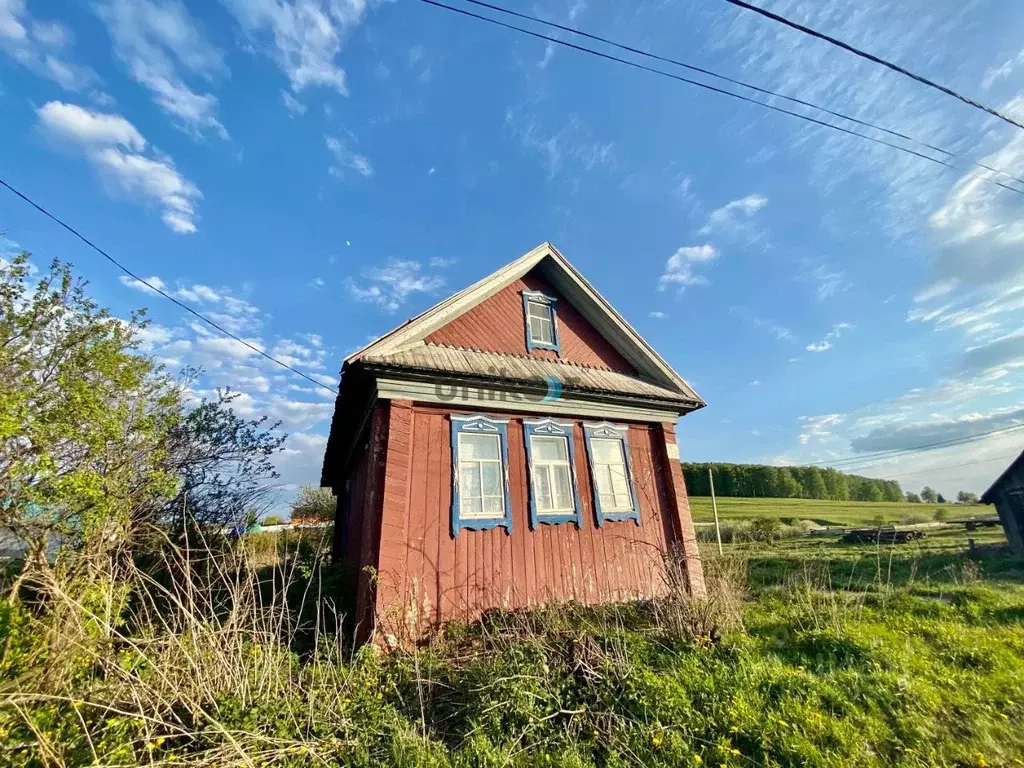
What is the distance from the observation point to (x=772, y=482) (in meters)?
58.6

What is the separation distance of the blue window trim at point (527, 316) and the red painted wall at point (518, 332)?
0.08 meters

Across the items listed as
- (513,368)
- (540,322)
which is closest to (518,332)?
(540,322)

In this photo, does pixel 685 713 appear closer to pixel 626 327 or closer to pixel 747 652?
pixel 747 652

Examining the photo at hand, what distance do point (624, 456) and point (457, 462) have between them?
149 inches

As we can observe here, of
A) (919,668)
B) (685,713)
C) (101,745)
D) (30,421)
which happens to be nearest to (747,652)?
(685,713)

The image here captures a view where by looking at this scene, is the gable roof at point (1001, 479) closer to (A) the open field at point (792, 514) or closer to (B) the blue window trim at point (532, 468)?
(A) the open field at point (792, 514)

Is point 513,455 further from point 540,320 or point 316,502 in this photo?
point 316,502

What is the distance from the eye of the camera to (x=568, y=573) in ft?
25.8

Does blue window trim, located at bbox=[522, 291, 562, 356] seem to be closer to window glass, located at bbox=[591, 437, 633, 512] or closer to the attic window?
the attic window

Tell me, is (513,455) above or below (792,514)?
above

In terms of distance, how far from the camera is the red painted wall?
9.02 meters

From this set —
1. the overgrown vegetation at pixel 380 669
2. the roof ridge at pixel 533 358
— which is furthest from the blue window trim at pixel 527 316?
the overgrown vegetation at pixel 380 669

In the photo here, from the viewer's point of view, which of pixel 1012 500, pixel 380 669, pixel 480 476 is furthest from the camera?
pixel 1012 500

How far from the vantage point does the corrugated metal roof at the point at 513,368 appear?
7.48 m
